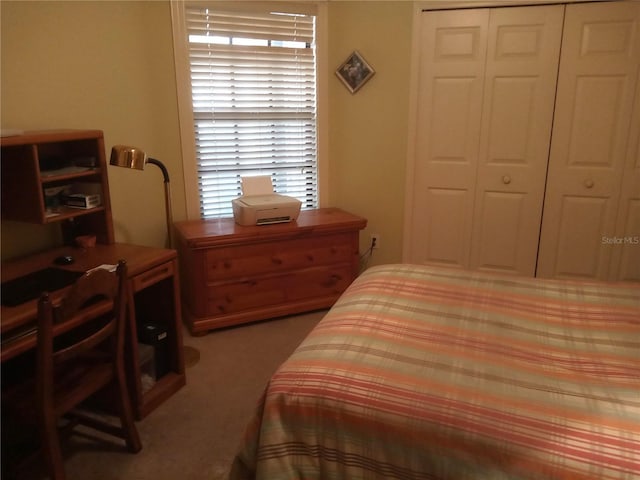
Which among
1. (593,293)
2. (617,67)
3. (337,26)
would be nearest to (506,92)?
(617,67)

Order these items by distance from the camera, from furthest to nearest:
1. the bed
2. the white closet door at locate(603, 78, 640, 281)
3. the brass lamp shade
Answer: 1. the white closet door at locate(603, 78, 640, 281)
2. the brass lamp shade
3. the bed

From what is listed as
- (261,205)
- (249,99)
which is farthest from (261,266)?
(249,99)

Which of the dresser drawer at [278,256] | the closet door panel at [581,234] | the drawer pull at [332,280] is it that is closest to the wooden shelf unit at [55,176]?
the dresser drawer at [278,256]

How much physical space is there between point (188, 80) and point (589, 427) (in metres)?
2.79

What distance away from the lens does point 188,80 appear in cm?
303

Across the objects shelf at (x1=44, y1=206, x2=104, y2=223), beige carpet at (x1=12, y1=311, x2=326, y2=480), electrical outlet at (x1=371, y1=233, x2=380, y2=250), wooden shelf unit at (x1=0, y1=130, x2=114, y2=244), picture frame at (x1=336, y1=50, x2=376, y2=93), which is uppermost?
picture frame at (x1=336, y1=50, x2=376, y2=93)

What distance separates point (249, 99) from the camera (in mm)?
3273

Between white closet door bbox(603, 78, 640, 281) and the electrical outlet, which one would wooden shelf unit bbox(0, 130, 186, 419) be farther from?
white closet door bbox(603, 78, 640, 281)

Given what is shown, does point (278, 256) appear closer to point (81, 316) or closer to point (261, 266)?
point (261, 266)

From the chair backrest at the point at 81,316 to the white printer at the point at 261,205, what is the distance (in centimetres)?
112

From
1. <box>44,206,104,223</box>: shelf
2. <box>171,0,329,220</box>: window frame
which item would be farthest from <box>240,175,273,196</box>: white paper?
<box>44,206,104,223</box>: shelf

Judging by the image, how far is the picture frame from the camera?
3354 millimetres

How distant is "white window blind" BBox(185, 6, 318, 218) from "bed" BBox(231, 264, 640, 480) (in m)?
1.84

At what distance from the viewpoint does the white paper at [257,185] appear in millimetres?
3152
